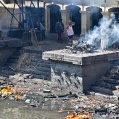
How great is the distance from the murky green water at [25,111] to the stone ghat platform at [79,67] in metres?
2.22

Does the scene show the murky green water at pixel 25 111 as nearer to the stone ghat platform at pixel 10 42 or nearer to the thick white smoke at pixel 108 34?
the thick white smoke at pixel 108 34

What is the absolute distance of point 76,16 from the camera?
101 feet

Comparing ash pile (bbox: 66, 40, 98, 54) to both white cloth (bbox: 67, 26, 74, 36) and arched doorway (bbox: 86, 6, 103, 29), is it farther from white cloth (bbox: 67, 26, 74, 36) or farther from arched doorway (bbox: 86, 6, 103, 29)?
arched doorway (bbox: 86, 6, 103, 29)

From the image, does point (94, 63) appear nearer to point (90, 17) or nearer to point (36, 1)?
point (90, 17)

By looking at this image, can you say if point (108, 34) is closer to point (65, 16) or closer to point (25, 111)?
point (65, 16)

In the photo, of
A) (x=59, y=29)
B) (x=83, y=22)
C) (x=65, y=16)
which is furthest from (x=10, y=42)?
(x=83, y=22)

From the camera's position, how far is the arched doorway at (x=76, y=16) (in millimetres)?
30400

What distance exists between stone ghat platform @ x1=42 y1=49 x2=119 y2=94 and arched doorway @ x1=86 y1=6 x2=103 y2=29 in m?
5.84

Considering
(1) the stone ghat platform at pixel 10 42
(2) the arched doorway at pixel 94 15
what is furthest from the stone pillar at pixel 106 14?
→ (1) the stone ghat platform at pixel 10 42

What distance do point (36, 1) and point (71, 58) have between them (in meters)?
11.6

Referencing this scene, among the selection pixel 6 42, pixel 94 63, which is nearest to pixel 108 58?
pixel 94 63

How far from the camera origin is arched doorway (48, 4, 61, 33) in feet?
104

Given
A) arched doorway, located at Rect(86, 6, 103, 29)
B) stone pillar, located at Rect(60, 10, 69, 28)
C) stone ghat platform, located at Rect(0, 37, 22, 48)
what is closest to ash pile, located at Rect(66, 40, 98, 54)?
stone ghat platform, located at Rect(0, 37, 22, 48)

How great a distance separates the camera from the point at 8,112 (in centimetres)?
2038
